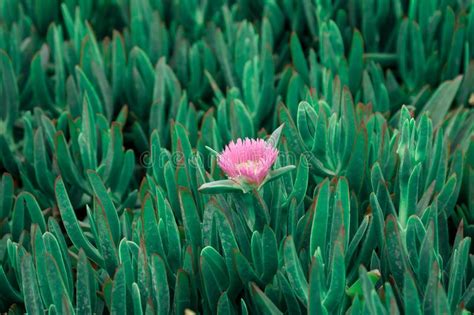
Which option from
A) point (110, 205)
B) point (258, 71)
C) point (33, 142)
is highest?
point (258, 71)

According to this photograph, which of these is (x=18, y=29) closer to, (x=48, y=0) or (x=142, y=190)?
(x=48, y=0)

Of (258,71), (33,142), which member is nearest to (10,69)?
(33,142)

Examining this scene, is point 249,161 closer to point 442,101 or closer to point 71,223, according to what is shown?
point 71,223

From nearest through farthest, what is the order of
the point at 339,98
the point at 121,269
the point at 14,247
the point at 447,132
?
the point at 121,269, the point at 14,247, the point at 339,98, the point at 447,132

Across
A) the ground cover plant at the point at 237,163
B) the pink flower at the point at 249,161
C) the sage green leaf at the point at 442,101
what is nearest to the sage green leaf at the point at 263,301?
the ground cover plant at the point at 237,163

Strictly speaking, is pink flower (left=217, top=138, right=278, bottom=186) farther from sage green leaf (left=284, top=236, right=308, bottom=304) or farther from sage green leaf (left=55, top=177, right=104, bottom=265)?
sage green leaf (left=55, top=177, right=104, bottom=265)

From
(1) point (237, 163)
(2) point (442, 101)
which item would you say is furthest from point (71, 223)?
(2) point (442, 101)

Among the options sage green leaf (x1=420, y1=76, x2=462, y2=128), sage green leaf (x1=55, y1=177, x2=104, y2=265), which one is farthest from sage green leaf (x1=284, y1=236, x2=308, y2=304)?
sage green leaf (x1=420, y1=76, x2=462, y2=128)
